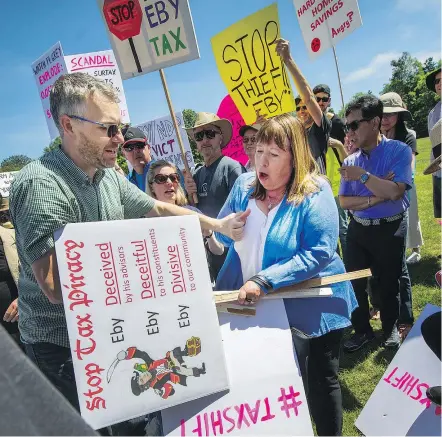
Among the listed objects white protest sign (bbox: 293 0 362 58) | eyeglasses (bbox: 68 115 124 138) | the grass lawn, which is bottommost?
the grass lawn

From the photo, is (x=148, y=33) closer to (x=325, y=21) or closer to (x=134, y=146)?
(x=134, y=146)

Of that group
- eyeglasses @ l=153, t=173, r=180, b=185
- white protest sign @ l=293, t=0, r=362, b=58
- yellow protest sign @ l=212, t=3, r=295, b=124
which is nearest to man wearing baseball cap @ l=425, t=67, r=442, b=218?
white protest sign @ l=293, t=0, r=362, b=58

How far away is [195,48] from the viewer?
9.36ft

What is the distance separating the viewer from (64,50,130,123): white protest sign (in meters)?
5.38

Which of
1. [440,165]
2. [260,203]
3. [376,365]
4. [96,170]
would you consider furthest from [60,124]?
[376,365]

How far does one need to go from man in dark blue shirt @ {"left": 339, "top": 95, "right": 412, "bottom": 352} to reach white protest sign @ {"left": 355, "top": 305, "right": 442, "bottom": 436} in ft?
5.61

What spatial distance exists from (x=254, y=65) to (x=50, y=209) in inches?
102

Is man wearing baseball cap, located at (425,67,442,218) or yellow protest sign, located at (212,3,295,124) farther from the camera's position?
man wearing baseball cap, located at (425,67,442,218)

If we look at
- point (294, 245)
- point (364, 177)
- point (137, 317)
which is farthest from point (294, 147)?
point (364, 177)

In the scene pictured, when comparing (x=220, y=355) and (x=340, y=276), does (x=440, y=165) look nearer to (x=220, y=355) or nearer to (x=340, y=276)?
(x=340, y=276)

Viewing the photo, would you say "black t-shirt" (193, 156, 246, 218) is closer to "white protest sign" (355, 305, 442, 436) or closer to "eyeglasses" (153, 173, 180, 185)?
"eyeglasses" (153, 173, 180, 185)

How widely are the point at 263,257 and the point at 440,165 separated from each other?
89 cm

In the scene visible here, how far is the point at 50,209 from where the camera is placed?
1.46m

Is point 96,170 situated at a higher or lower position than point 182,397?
higher
